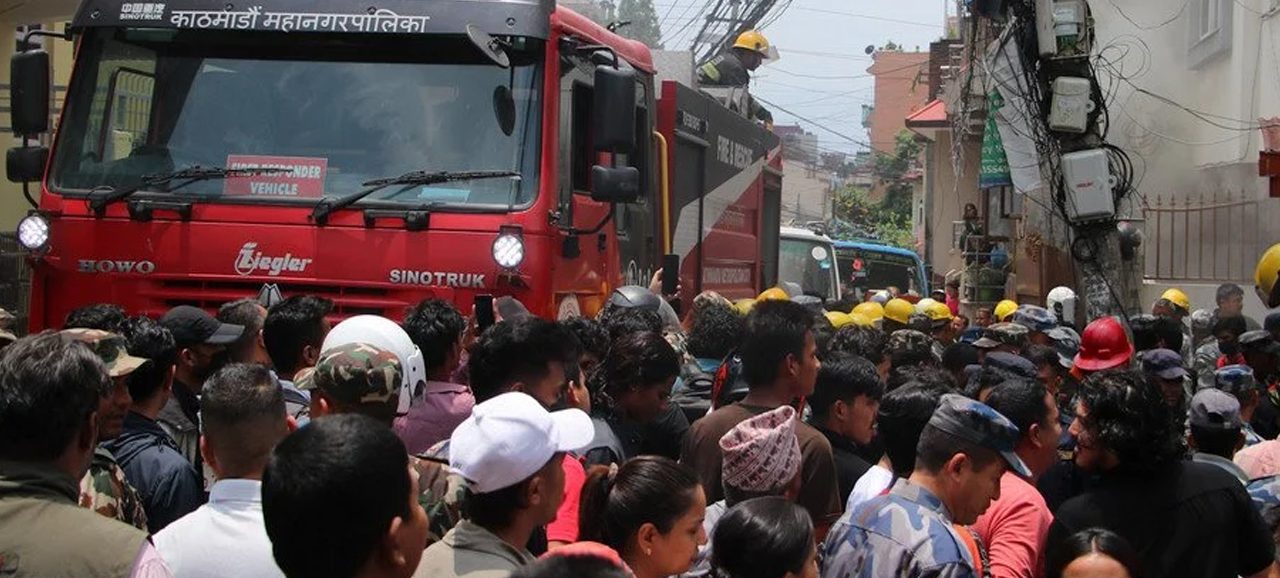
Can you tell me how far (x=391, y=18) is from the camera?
7.82 meters

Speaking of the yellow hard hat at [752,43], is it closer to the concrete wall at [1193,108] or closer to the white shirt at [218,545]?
the concrete wall at [1193,108]

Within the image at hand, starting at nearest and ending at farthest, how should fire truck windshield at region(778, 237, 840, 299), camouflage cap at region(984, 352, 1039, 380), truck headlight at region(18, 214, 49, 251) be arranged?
camouflage cap at region(984, 352, 1039, 380)
truck headlight at region(18, 214, 49, 251)
fire truck windshield at region(778, 237, 840, 299)

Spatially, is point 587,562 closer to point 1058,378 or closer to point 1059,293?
point 1058,378

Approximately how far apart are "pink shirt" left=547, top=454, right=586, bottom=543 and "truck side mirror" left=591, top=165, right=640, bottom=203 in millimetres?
3738

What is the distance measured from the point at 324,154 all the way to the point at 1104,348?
3.98m

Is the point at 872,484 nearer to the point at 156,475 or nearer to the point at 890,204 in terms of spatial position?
the point at 156,475

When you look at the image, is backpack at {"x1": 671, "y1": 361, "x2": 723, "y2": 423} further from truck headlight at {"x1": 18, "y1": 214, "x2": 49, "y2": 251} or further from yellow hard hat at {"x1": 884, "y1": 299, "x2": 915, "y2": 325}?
yellow hard hat at {"x1": 884, "y1": 299, "x2": 915, "y2": 325}

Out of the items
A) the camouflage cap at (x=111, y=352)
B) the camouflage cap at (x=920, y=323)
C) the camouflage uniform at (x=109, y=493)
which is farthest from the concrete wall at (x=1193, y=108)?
the camouflage uniform at (x=109, y=493)

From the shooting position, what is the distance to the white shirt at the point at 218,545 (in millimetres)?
3217

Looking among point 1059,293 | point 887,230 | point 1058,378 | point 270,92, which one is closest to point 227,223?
point 270,92

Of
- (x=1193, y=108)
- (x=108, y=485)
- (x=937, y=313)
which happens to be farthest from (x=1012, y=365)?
(x=1193, y=108)

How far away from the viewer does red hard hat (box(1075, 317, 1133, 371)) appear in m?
6.83

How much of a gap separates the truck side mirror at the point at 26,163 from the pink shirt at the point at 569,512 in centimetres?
493

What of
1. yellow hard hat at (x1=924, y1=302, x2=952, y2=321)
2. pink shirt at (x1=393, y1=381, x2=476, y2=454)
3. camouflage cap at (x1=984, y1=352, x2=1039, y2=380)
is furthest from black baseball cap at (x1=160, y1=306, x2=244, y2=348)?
yellow hard hat at (x1=924, y1=302, x2=952, y2=321)
